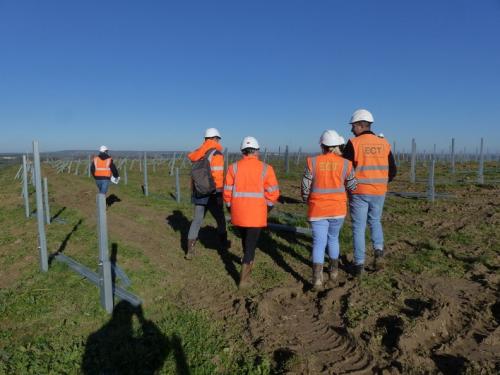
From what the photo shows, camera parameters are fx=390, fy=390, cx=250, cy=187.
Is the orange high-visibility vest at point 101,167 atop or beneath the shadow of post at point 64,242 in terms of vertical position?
atop

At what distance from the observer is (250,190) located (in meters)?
4.20

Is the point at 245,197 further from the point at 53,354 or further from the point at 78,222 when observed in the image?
the point at 78,222

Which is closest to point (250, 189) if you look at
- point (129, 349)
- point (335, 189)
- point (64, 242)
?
point (335, 189)

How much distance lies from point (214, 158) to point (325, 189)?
5.90 feet

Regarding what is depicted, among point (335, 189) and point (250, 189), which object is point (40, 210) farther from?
point (335, 189)

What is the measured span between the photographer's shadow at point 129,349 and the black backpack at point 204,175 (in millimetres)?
2091

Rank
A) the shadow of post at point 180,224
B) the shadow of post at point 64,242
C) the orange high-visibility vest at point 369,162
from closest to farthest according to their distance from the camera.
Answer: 1. the orange high-visibility vest at point 369,162
2. the shadow of post at point 64,242
3. the shadow of post at point 180,224

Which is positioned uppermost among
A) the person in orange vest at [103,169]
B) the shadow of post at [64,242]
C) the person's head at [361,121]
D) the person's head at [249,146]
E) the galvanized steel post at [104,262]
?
the person's head at [361,121]

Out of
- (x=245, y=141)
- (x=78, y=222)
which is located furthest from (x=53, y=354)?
(x=78, y=222)

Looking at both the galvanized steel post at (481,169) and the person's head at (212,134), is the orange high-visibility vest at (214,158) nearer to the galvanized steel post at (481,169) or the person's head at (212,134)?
the person's head at (212,134)

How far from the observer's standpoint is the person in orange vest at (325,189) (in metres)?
4.10

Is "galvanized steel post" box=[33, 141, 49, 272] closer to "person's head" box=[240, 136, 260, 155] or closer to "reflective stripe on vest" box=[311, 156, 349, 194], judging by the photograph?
"person's head" box=[240, 136, 260, 155]

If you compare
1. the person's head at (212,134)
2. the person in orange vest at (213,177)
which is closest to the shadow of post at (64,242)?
the person in orange vest at (213,177)

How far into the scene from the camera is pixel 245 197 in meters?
4.21
